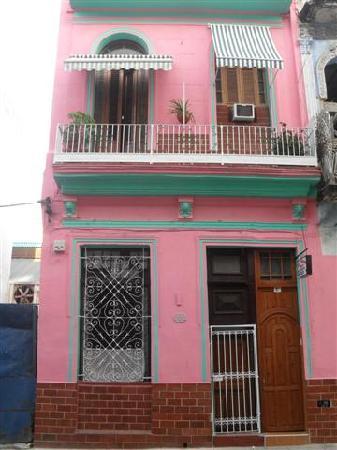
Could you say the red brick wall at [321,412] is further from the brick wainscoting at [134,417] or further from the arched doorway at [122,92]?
the arched doorway at [122,92]

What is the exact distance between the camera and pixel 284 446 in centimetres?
822

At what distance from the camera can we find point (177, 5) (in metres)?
10.1

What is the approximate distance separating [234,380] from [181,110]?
477 centimetres

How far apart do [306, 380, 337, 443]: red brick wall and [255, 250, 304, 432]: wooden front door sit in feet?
0.59

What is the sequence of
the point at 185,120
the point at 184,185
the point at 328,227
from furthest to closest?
the point at 185,120 → the point at 328,227 → the point at 184,185

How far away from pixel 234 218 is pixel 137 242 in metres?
1.74

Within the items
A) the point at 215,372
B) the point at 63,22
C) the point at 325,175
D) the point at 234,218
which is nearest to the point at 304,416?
the point at 215,372

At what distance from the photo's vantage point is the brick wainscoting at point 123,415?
26.8ft

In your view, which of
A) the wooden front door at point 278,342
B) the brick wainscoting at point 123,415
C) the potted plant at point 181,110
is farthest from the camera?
the potted plant at point 181,110

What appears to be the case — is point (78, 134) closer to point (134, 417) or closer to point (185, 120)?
point (185, 120)

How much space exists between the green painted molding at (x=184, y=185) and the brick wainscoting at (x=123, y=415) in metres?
3.21

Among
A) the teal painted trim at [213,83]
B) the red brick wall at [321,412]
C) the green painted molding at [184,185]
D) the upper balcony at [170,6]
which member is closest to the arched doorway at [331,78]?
the upper balcony at [170,6]

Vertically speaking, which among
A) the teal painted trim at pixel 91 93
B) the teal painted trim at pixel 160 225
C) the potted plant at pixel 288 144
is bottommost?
the teal painted trim at pixel 160 225

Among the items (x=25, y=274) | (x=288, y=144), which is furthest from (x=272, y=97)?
(x=25, y=274)
